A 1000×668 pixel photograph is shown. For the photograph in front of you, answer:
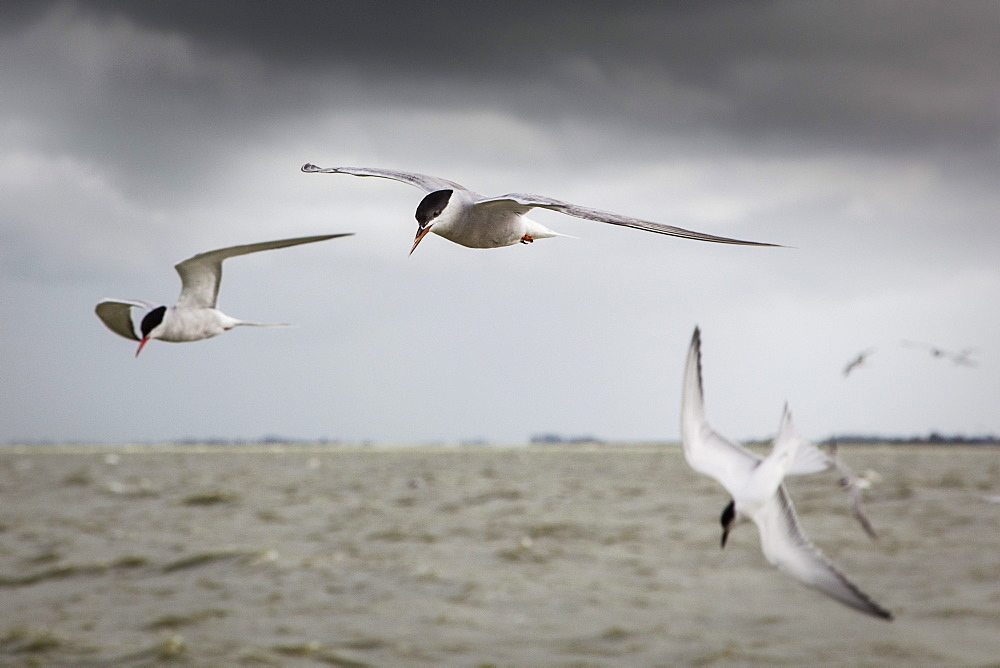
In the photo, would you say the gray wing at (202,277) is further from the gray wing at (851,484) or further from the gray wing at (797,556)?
the gray wing at (851,484)

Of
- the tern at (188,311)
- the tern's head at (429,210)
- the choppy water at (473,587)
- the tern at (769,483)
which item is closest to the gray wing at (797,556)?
the tern at (769,483)

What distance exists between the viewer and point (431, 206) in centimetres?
260

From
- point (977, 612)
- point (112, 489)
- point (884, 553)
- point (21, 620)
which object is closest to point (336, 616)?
point (21, 620)


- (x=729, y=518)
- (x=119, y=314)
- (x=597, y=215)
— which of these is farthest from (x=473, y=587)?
(x=597, y=215)

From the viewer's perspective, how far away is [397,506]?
6900cm

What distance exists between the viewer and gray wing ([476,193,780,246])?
2.10 metres

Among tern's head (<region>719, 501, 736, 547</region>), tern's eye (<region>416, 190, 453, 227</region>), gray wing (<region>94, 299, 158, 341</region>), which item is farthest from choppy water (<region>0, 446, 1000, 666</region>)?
tern's eye (<region>416, 190, 453, 227</region>)

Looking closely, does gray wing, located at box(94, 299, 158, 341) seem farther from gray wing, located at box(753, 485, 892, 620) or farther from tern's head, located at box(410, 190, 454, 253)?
gray wing, located at box(753, 485, 892, 620)

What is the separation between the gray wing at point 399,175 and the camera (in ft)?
9.55

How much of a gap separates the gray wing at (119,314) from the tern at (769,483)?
2.66m

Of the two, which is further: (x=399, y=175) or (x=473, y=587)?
(x=473, y=587)

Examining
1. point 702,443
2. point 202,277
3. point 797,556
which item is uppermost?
point 202,277

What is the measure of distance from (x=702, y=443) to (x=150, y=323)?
304 cm

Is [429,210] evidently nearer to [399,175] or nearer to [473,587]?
[399,175]
